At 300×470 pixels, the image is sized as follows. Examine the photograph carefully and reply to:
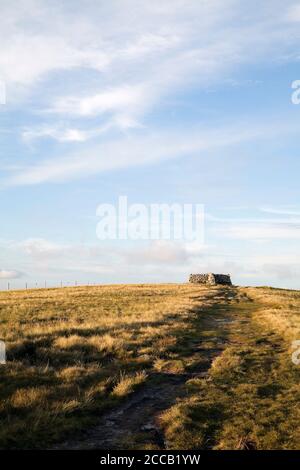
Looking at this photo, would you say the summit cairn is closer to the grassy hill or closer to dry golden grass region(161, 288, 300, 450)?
the grassy hill

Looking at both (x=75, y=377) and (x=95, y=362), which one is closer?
(x=75, y=377)

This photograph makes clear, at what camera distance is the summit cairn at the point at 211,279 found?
83.0 meters

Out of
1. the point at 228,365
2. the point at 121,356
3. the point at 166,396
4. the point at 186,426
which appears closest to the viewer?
the point at 186,426

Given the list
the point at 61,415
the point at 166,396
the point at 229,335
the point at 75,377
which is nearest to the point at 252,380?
the point at 166,396

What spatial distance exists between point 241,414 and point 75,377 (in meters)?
5.25

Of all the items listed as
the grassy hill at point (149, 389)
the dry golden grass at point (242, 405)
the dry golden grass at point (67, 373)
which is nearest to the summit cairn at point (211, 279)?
the dry golden grass at point (67, 373)

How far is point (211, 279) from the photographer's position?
83.8 meters

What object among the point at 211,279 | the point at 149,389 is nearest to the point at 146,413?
the point at 149,389

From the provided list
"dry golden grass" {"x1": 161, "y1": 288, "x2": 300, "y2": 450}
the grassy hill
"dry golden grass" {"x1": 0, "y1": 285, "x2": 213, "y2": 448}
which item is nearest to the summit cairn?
"dry golden grass" {"x1": 0, "y1": 285, "x2": 213, "y2": 448}
